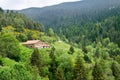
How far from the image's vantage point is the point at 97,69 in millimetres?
87438

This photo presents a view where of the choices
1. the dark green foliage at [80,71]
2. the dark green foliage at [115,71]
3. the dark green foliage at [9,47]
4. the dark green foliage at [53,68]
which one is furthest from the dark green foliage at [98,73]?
the dark green foliage at [9,47]

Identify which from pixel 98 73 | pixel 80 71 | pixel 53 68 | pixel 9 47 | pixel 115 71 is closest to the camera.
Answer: pixel 80 71

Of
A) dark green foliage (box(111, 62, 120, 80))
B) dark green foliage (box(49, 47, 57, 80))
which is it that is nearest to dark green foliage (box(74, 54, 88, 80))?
dark green foliage (box(49, 47, 57, 80))

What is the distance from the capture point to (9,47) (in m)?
89.4

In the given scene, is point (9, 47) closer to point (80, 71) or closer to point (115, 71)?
point (80, 71)

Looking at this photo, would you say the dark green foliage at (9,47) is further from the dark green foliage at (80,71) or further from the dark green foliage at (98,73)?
the dark green foliage at (98,73)

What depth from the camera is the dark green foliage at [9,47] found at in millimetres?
88062

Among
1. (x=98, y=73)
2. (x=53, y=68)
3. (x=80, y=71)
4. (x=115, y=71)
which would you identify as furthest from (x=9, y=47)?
(x=115, y=71)

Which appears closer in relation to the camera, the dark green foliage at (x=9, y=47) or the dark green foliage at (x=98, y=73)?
the dark green foliage at (x=98, y=73)

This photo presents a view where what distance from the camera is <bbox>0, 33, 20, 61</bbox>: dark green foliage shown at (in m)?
88.1

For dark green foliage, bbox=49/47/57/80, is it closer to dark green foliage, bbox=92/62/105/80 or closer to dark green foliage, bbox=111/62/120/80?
dark green foliage, bbox=92/62/105/80

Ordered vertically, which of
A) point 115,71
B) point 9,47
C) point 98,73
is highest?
point 9,47

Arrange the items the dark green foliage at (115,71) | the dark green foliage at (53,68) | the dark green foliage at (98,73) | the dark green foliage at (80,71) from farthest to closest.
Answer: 1. the dark green foliage at (115,71)
2. the dark green foliage at (98,73)
3. the dark green foliage at (53,68)
4. the dark green foliage at (80,71)

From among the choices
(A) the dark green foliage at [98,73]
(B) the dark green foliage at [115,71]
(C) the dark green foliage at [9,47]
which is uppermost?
(C) the dark green foliage at [9,47]
